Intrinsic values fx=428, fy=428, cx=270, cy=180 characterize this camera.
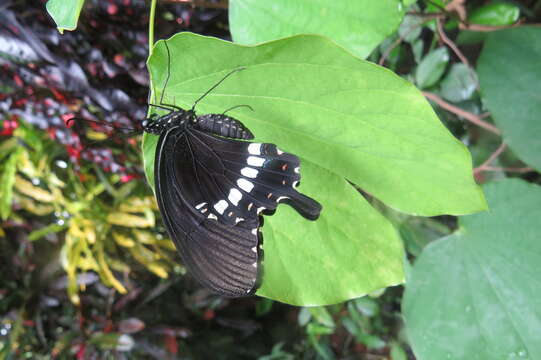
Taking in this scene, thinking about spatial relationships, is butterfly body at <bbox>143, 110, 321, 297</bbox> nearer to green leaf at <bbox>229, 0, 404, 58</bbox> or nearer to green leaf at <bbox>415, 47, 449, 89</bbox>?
green leaf at <bbox>229, 0, 404, 58</bbox>

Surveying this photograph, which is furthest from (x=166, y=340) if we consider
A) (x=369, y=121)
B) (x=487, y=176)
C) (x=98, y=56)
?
(x=369, y=121)

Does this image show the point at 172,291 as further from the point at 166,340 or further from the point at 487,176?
the point at 487,176

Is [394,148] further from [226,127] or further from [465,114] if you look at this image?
[465,114]

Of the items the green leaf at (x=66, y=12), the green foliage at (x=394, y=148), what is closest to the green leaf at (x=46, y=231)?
the green foliage at (x=394, y=148)

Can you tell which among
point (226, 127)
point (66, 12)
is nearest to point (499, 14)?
point (226, 127)

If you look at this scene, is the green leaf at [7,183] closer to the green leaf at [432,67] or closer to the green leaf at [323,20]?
the green leaf at [323,20]

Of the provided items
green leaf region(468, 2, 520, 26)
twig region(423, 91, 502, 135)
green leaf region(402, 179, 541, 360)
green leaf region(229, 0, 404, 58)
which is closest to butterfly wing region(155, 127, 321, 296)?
green leaf region(229, 0, 404, 58)
